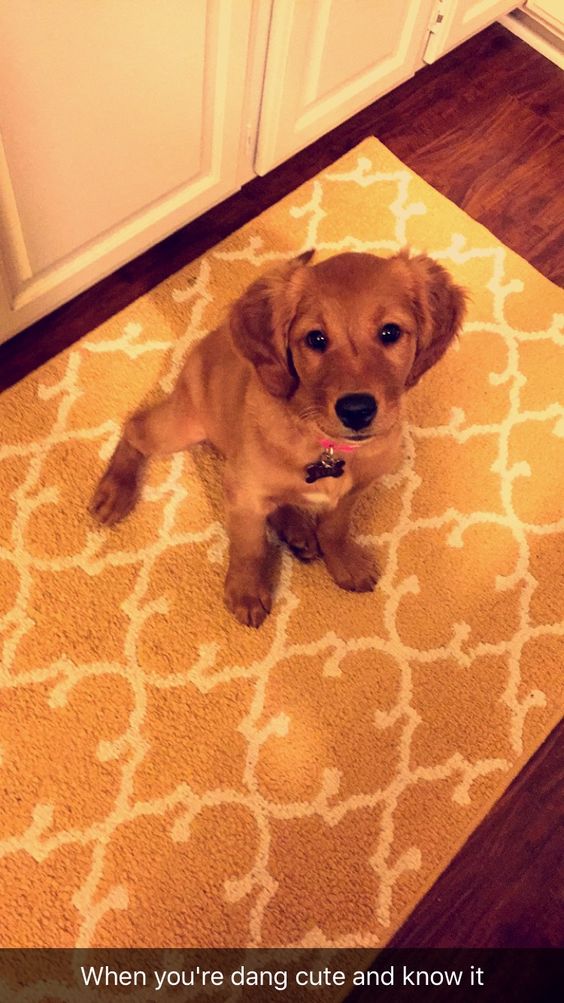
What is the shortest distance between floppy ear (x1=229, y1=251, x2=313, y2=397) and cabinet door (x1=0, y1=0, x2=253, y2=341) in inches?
30.4

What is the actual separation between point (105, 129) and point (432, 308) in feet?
3.61

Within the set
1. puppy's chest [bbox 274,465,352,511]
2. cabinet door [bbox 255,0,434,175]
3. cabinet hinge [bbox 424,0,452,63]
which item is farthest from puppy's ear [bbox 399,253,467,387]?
cabinet hinge [bbox 424,0,452,63]

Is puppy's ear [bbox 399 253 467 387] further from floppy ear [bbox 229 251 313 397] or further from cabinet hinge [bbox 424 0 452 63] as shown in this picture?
cabinet hinge [bbox 424 0 452 63]

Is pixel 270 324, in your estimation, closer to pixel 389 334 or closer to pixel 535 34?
pixel 389 334

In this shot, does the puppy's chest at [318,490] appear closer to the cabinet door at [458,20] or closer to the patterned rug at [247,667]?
the patterned rug at [247,667]

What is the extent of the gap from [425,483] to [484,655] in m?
0.58

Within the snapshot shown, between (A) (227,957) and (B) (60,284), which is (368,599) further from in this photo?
(B) (60,284)

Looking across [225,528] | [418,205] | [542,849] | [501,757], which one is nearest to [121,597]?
[225,528]

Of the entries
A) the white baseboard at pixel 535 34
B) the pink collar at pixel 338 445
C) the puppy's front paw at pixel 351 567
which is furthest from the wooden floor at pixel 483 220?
the pink collar at pixel 338 445

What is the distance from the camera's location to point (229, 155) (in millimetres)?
2918

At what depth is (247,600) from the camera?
2516mm

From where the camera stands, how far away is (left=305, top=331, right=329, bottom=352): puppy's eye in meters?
1.83

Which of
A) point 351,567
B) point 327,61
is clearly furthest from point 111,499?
point 327,61

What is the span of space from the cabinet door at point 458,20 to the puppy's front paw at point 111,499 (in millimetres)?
2108
